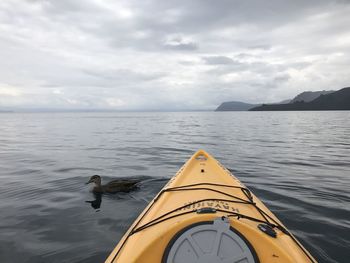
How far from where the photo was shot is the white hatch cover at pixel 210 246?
3.35 meters

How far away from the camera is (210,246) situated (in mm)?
3441

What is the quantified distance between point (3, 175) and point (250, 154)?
510 inches

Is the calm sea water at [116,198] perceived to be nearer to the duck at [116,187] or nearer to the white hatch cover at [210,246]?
the duck at [116,187]

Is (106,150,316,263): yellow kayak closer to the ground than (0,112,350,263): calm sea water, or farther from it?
farther from it

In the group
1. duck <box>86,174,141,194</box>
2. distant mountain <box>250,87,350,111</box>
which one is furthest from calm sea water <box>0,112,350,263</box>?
distant mountain <box>250,87,350,111</box>

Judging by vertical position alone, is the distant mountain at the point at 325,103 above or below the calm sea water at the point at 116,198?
above

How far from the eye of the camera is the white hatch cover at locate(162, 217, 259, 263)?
3.35 metres

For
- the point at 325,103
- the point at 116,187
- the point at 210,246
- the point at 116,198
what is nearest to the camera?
the point at 210,246

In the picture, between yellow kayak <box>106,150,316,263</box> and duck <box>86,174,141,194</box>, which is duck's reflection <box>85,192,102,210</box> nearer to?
duck <box>86,174,141,194</box>

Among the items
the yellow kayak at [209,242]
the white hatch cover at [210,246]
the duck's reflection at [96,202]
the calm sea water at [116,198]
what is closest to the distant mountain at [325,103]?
the calm sea water at [116,198]

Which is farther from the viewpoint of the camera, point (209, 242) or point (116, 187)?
point (116, 187)

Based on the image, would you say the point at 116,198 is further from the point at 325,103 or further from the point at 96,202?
the point at 325,103

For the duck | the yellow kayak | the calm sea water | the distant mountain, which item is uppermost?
the distant mountain

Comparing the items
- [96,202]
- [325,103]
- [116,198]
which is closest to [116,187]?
[116,198]
